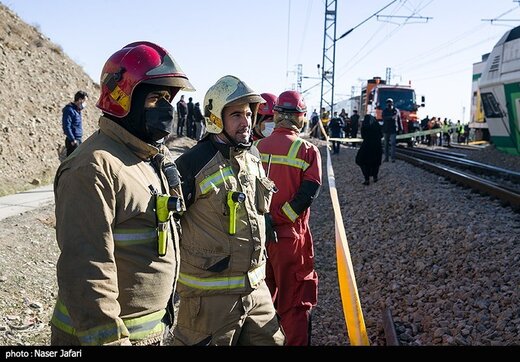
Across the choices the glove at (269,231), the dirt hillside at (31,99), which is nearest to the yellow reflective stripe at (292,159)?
the glove at (269,231)

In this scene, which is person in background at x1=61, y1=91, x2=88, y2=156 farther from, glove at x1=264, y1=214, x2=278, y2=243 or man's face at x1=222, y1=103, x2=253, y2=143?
man's face at x1=222, y1=103, x2=253, y2=143

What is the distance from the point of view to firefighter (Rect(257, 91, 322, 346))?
4.91 meters

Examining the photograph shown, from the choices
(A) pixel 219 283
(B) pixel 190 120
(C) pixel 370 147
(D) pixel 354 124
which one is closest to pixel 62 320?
(A) pixel 219 283

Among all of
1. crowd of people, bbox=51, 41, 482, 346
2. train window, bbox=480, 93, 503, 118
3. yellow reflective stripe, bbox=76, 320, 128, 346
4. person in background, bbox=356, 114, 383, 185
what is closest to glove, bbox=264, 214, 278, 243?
crowd of people, bbox=51, 41, 482, 346

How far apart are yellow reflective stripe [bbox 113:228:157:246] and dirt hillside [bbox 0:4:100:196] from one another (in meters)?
11.7

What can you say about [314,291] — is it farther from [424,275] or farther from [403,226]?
[403,226]

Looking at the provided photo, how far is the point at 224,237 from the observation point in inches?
136

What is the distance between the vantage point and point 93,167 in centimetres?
234

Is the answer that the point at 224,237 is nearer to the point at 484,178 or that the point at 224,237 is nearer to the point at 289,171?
the point at 289,171

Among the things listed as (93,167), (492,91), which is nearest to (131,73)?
(93,167)

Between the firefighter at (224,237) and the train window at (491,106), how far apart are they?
18982 mm

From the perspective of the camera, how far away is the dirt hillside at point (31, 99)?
16203 millimetres

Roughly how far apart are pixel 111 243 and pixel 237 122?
5.28 feet

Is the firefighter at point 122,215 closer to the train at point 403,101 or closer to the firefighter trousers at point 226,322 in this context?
the firefighter trousers at point 226,322
